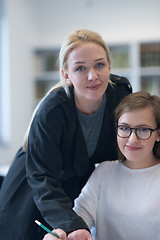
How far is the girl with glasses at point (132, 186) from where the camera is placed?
1.16 m

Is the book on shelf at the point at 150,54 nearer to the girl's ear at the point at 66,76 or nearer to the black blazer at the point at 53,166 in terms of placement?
the black blazer at the point at 53,166

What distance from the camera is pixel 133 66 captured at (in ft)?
14.2

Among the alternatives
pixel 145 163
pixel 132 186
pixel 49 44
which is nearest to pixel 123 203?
pixel 132 186

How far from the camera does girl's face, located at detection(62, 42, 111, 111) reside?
1217 mm

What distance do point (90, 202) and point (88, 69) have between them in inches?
20.7

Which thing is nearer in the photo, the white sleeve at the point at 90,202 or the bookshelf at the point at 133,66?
the white sleeve at the point at 90,202

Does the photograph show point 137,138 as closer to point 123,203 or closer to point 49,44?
point 123,203

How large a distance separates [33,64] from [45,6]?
3.13 feet

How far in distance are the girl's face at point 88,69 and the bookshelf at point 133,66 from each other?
120 inches

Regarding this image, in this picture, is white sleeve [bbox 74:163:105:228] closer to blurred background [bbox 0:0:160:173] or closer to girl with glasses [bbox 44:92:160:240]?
girl with glasses [bbox 44:92:160:240]

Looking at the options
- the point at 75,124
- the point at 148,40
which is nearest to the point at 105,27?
the point at 148,40

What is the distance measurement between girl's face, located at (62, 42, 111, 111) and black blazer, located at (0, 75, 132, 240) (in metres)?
0.13

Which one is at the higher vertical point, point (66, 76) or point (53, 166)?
point (66, 76)

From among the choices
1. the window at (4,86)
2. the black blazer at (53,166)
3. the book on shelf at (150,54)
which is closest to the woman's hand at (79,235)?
the black blazer at (53,166)
